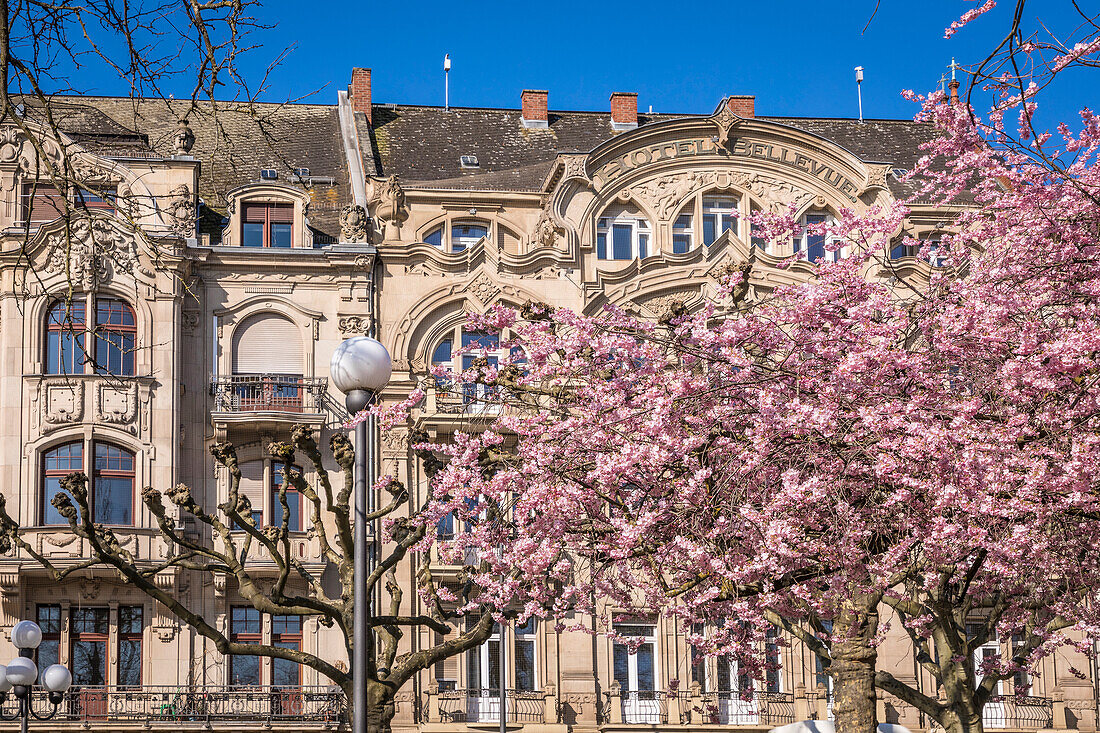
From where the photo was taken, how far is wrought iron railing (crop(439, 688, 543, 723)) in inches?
1345

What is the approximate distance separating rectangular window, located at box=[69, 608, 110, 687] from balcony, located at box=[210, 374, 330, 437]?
4612 millimetres

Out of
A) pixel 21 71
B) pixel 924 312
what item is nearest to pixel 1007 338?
pixel 924 312

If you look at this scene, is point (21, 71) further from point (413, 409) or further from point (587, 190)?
point (587, 190)

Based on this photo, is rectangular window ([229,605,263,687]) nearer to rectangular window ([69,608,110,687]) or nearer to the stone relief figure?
rectangular window ([69,608,110,687])

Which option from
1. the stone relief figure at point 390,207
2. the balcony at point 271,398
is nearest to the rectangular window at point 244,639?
the balcony at point 271,398

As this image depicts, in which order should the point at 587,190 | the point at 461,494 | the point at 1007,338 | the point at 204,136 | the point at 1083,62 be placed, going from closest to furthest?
the point at 1083,62 < the point at 1007,338 < the point at 461,494 < the point at 587,190 < the point at 204,136

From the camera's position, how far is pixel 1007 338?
54.9 ft

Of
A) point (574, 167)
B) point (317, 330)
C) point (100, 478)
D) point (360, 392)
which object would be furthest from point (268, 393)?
point (360, 392)

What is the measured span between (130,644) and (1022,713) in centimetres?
1924

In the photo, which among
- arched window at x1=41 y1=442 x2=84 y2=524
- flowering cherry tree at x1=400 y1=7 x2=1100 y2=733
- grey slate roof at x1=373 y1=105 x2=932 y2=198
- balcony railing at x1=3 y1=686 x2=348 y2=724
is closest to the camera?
flowering cherry tree at x1=400 y1=7 x2=1100 y2=733

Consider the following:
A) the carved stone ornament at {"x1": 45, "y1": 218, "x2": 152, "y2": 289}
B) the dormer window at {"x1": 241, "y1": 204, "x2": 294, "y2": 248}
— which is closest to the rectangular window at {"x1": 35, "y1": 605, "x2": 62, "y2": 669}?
the carved stone ornament at {"x1": 45, "y1": 218, "x2": 152, "y2": 289}

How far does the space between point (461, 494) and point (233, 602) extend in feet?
44.2

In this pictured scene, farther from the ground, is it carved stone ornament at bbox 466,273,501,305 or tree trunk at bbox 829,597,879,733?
carved stone ornament at bbox 466,273,501,305

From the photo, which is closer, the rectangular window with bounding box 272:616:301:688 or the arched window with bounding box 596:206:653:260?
the rectangular window with bounding box 272:616:301:688
